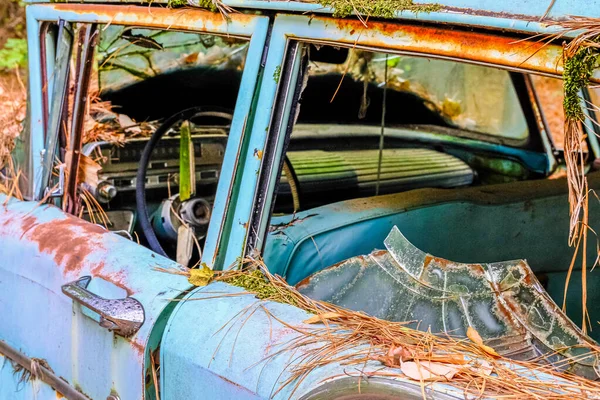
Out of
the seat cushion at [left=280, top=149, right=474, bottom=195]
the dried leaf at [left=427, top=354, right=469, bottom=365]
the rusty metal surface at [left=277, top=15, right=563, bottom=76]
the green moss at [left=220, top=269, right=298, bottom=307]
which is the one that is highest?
the rusty metal surface at [left=277, top=15, right=563, bottom=76]

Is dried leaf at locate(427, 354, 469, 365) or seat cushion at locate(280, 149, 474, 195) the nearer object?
dried leaf at locate(427, 354, 469, 365)

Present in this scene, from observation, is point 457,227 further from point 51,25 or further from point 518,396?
point 51,25

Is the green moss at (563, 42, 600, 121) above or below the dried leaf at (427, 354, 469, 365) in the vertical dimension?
above

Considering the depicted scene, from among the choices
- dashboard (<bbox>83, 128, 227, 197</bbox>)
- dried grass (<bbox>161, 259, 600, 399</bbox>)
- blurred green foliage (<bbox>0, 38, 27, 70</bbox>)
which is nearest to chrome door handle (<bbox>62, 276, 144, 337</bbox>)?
dried grass (<bbox>161, 259, 600, 399</bbox>)

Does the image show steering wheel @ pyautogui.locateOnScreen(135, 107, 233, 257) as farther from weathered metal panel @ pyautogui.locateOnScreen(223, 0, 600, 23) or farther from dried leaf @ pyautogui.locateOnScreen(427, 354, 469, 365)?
dried leaf @ pyautogui.locateOnScreen(427, 354, 469, 365)

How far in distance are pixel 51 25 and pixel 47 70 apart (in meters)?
0.15

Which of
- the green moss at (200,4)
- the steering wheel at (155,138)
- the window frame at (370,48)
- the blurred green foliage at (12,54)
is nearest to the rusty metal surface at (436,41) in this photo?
the window frame at (370,48)

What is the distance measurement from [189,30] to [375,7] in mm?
616

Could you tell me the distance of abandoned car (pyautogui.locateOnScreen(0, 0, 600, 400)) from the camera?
159 centimetres

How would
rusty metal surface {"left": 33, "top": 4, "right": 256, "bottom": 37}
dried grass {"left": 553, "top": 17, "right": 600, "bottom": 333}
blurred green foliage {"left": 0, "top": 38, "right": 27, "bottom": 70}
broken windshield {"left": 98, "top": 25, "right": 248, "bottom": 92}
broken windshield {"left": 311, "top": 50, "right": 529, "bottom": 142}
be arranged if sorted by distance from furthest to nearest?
blurred green foliage {"left": 0, "top": 38, "right": 27, "bottom": 70}, broken windshield {"left": 311, "top": 50, "right": 529, "bottom": 142}, broken windshield {"left": 98, "top": 25, "right": 248, "bottom": 92}, rusty metal surface {"left": 33, "top": 4, "right": 256, "bottom": 37}, dried grass {"left": 553, "top": 17, "right": 600, "bottom": 333}

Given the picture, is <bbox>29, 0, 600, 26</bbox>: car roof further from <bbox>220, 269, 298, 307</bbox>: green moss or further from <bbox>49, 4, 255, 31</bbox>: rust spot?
<bbox>220, 269, 298, 307</bbox>: green moss

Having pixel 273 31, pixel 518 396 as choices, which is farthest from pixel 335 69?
pixel 518 396

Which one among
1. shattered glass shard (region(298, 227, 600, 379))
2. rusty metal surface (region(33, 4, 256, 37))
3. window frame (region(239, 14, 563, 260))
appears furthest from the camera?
rusty metal surface (region(33, 4, 256, 37))

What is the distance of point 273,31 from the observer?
182 cm
